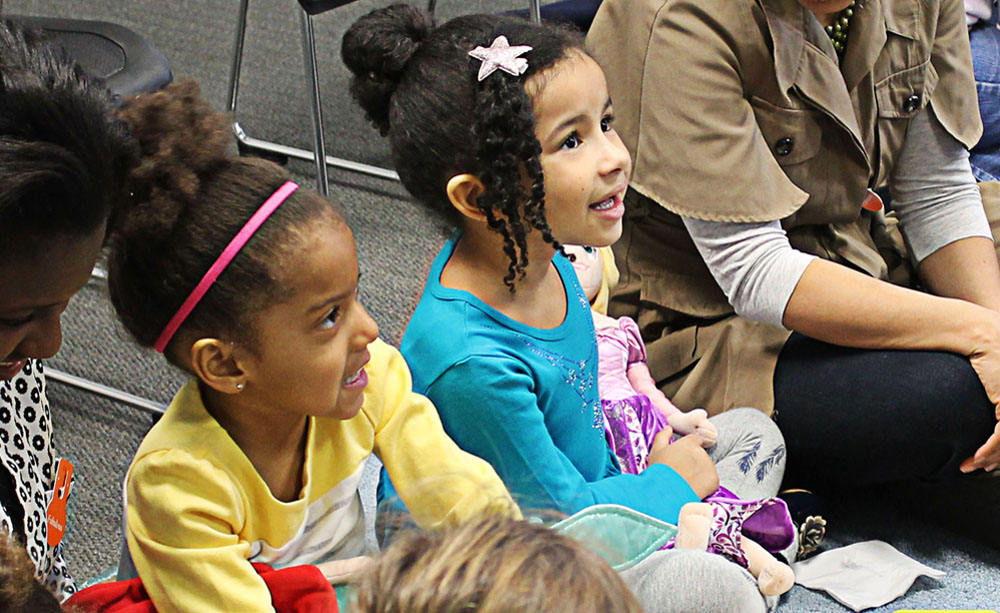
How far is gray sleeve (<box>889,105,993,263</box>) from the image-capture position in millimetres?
1594

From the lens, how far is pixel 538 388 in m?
1.21

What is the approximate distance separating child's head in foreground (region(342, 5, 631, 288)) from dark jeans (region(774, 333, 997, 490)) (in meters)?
0.41

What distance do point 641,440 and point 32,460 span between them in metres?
0.73

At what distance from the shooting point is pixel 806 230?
150cm

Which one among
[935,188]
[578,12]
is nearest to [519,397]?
[935,188]

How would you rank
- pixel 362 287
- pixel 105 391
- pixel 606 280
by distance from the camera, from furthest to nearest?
pixel 362 287 < pixel 105 391 < pixel 606 280

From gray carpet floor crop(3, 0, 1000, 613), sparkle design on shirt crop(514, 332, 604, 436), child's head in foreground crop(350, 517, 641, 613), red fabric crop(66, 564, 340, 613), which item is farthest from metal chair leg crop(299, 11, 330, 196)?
child's head in foreground crop(350, 517, 641, 613)

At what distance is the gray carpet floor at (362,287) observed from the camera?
1.52m

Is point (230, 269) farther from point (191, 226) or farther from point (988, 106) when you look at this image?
point (988, 106)

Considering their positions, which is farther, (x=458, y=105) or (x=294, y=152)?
(x=294, y=152)

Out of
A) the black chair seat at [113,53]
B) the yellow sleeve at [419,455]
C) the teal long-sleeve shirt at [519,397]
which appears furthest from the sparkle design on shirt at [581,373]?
the black chair seat at [113,53]

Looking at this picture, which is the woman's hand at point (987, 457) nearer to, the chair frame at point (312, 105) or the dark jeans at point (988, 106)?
the dark jeans at point (988, 106)

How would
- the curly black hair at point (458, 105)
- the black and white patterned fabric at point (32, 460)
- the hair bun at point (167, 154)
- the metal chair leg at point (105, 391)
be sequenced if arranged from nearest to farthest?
the hair bun at point (167, 154) < the black and white patterned fabric at point (32, 460) < the curly black hair at point (458, 105) < the metal chair leg at point (105, 391)

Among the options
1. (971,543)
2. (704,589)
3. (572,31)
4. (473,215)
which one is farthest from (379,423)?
(971,543)
